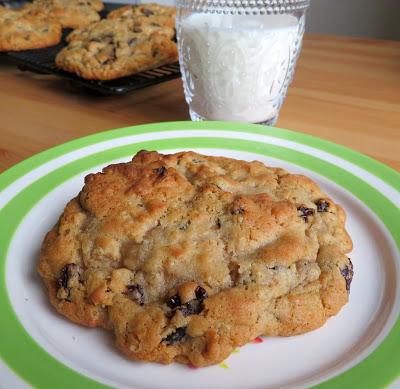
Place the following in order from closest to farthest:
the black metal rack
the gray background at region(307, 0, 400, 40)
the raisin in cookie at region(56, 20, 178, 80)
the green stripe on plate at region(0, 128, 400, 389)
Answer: the green stripe on plate at region(0, 128, 400, 389), the black metal rack, the raisin in cookie at region(56, 20, 178, 80), the gray background at region(307, 0, 400, 40)

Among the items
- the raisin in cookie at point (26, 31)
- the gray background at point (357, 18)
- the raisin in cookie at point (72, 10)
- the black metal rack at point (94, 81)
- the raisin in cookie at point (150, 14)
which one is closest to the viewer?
the black metal rack at point (94, 81)

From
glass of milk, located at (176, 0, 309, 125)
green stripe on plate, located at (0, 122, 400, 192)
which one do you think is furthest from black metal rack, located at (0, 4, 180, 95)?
green stripe on plate, located at (0, 122, 400, 192)

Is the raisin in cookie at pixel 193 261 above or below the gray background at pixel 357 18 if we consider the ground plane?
above

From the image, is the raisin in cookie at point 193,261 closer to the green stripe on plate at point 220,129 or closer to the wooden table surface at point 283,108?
the green stripe on plate at point 220,129

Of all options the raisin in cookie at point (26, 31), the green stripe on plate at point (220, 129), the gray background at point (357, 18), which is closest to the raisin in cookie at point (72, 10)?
the raisin in cookie at point (26, 31)

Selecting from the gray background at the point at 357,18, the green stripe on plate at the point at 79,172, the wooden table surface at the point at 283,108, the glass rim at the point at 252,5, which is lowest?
the gray background at the point at 357,18

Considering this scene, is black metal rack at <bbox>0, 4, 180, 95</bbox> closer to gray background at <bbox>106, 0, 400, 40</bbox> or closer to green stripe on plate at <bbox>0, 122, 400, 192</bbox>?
green stripe on plate at <bbox>0, 122, 400, 192</bbox>

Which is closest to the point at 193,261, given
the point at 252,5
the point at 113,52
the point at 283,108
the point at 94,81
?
the point at 252,5
